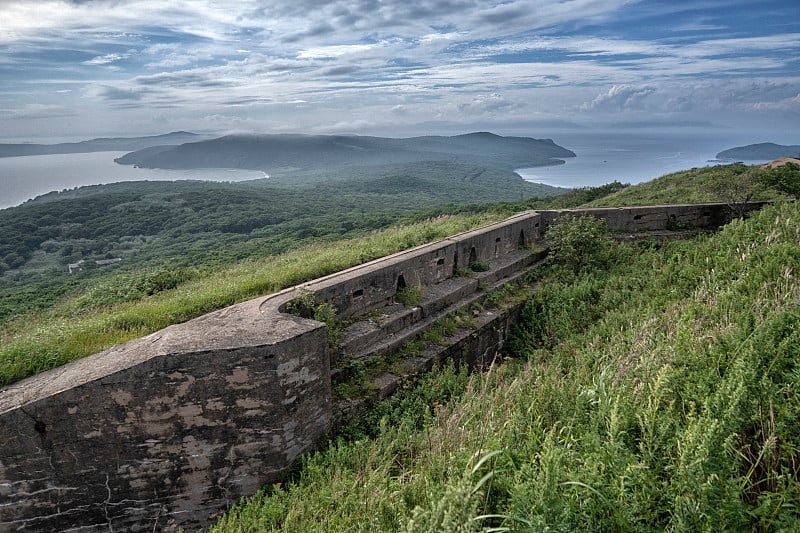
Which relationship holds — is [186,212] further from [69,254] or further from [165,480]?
[165,480]

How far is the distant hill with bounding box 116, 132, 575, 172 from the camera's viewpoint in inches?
6004

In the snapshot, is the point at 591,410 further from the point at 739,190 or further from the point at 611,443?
the point at 739,190

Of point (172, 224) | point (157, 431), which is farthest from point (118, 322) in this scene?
point (172, 224)

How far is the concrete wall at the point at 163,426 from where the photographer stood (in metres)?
4.22

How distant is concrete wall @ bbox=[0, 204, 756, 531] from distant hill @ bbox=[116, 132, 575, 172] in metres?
140

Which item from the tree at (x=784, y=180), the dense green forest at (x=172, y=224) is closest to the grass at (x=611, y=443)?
the tree at (x=784, y=180)

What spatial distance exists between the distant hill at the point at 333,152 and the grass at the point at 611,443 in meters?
140

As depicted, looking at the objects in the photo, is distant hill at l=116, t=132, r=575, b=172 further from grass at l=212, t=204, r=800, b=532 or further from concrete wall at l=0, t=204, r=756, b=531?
concrete wall at l=0, t=204, r=756, b=531

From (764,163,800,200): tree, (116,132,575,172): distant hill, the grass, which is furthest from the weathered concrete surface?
(116,132,575,172): distant hill

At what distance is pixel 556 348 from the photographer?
6.62 meters

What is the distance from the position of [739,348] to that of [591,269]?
6.44 meters

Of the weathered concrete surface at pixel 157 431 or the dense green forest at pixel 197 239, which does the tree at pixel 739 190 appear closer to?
the dense green forest at pixel 197 239

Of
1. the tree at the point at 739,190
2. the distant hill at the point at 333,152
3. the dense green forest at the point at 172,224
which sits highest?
the distant hill at the point at 333,152

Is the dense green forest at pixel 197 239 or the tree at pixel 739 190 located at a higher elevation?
the tree at pixel 739 190
